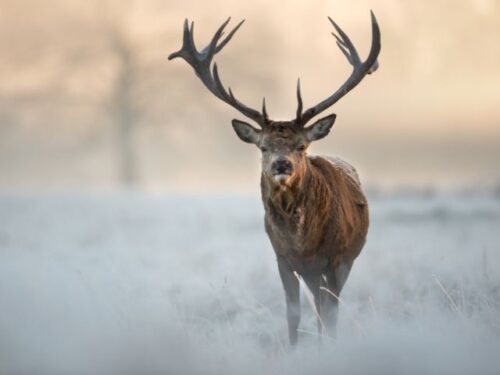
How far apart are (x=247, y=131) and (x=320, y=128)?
22.8 inches

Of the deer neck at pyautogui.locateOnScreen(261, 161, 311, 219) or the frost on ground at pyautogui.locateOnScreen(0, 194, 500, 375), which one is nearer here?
the frost on ground at pyautogui.locateOnScreen(0, 194, 500, 375)

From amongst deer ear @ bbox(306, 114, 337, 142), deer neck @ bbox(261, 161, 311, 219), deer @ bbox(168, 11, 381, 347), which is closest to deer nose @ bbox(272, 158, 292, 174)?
deer @ bbox(168, 11, 381, 347)

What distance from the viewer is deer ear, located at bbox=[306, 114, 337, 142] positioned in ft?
22.4

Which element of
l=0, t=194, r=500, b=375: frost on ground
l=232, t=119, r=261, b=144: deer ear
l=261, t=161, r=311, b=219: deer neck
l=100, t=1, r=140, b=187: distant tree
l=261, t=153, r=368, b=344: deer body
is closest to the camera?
l=0, t=194, r=500, b=375: frost on ground

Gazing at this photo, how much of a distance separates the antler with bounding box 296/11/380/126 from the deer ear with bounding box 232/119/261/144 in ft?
1.19

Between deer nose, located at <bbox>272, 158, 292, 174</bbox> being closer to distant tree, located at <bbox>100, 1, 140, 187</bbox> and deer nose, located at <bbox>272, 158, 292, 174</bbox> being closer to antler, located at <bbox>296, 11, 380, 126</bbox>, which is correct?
antler, located at <bbox>296, 11, 380, 126</bbox>

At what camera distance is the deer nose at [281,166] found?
6.33 m

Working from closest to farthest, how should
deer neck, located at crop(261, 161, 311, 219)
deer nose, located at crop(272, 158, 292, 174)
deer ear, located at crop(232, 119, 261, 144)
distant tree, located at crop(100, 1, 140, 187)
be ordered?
deer nose, located at crop(272, 158, 292, 174) → deer neck, located at crop(261, 161, 311, 219) → deer ear, located at crop(232, 119, 261, 144) → distant tree, located at crop(100, 1, 140, 187)

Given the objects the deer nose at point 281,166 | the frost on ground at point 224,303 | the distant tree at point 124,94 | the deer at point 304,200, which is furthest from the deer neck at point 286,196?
the distant tree at point 124,94

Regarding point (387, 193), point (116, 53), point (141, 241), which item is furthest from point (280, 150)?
point (116, 53)

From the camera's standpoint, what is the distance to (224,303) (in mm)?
8969

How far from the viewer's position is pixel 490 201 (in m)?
19.7

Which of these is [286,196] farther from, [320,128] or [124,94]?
[124,94]

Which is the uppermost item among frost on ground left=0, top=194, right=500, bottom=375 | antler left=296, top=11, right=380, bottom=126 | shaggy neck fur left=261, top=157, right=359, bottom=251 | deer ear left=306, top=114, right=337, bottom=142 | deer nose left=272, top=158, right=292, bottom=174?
antler left=296, top=11, right=380, bottom=126
